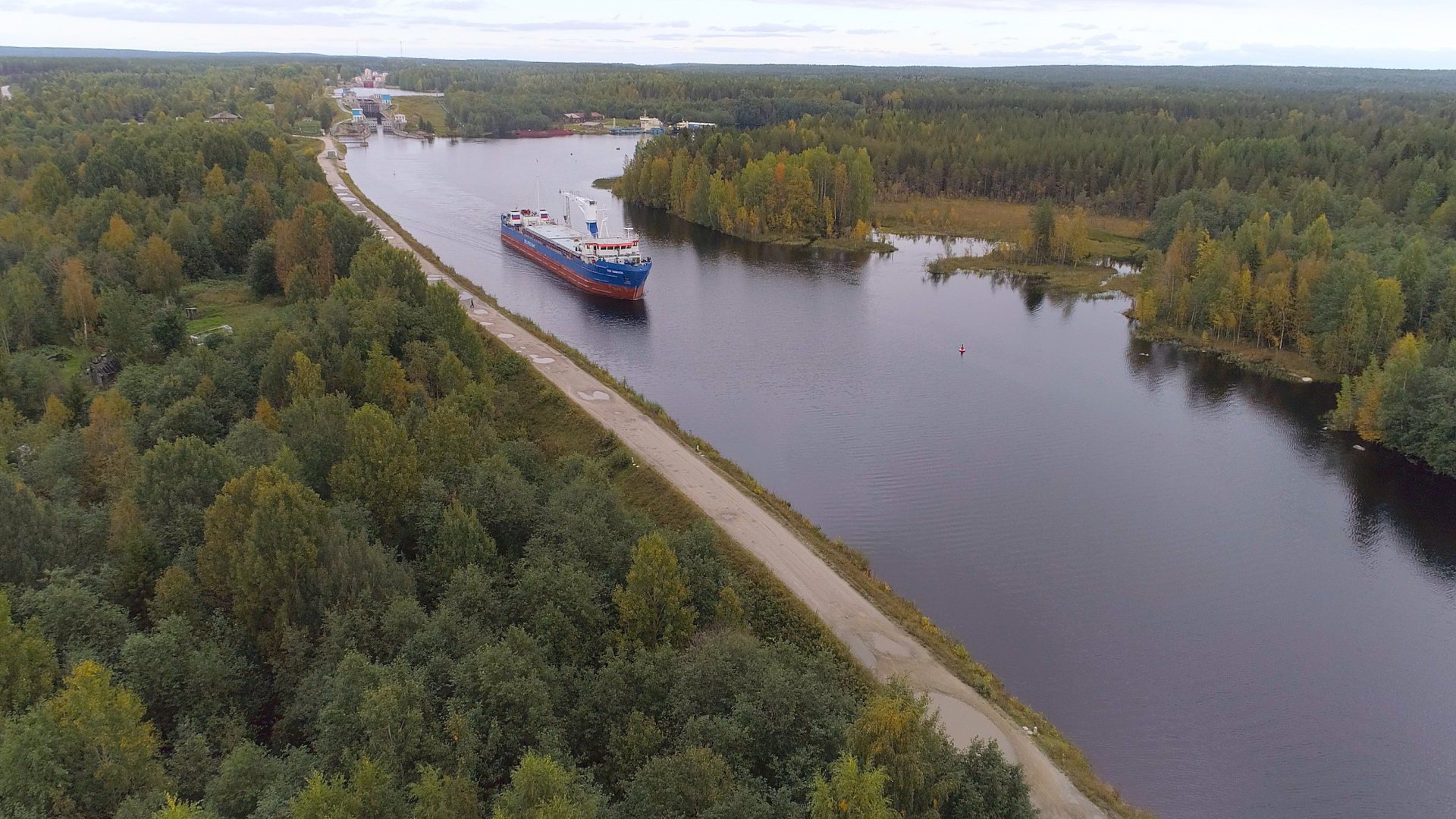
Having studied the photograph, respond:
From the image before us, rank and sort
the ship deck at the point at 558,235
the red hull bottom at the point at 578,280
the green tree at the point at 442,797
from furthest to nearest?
1. the ship deck at the point at 558,235
2. the red hull bottom at the point at 578,280
3. the green tree at the point at 442,797

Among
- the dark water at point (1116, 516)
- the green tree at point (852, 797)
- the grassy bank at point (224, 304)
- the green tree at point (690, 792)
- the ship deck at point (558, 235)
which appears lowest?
the dark water at point (1116, 516)

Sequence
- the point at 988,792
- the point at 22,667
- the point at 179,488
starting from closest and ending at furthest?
the point at 988,792
the point at 22,667
the point at 179,488

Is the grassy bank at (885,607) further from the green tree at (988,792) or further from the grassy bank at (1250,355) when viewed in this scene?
the grassy bank at (1250,355)

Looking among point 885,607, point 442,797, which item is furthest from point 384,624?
point 885,607

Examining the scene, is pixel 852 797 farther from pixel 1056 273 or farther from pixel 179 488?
pixel 1056 273

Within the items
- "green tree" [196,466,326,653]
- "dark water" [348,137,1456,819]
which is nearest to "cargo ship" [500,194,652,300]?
"dark water" [348,137,1456,819]

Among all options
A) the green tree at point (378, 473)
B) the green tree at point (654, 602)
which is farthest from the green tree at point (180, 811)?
the green tree at point (378, 473)

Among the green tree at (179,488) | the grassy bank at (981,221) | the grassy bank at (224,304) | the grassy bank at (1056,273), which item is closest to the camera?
the green tree at (179,488)
